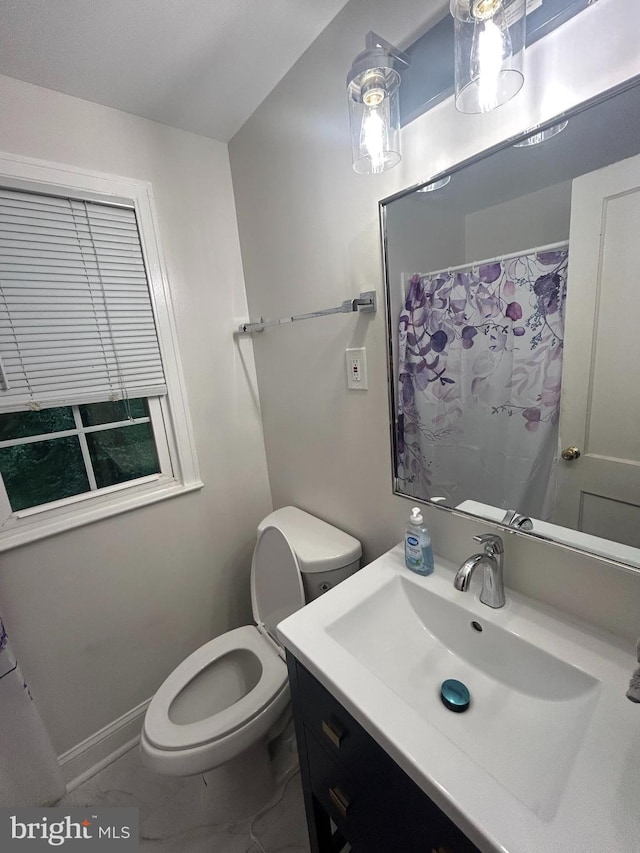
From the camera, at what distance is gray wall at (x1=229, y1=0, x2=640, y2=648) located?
664mm

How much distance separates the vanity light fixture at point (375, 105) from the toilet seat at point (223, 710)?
4.98ft

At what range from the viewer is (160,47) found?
984 mm

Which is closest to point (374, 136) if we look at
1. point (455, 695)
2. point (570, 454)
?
point (570, 454)

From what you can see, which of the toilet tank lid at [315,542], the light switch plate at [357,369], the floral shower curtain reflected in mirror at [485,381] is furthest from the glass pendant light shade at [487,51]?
the toilet tank lid at [315,542]

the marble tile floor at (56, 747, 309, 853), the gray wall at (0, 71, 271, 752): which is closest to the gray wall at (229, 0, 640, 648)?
the gray wall at (0, 71, 271, 752)

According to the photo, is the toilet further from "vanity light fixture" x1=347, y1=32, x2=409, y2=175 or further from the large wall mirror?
"vanity light fixture" x1=347, y1=32, x2=409, y2=175

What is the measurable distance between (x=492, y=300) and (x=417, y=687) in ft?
2.92

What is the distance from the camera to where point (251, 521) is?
5.55 ft

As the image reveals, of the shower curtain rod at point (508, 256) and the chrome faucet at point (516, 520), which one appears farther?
the chrome faucet at point (516, 520)

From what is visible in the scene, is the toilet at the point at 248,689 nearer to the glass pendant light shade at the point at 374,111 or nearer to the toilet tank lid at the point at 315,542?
the toilet tank lid at the point at 315,542

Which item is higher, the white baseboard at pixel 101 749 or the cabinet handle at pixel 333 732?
the cabinet handle at pixel 333 732

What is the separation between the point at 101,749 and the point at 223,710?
0.67 meters

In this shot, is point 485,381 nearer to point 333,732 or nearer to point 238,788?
point 333,732

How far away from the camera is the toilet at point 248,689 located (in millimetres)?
1016
